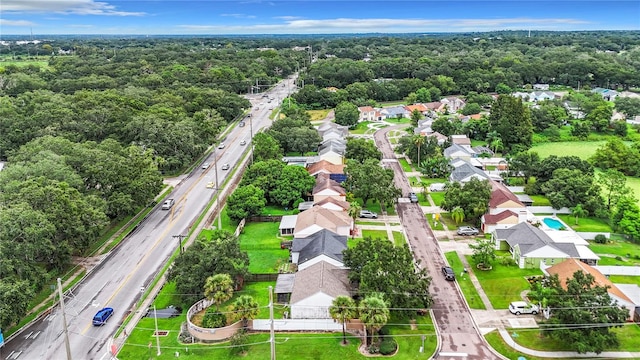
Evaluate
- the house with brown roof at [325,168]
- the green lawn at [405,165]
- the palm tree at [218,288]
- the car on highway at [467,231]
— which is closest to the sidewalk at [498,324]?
the car on highway at [467,231]

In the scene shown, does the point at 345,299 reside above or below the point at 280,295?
above

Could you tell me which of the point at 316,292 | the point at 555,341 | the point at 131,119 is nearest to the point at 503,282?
the point at 555,341

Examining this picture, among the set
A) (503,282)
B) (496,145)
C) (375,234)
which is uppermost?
(496,145)

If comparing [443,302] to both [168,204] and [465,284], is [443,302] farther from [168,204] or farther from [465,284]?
[168,204]

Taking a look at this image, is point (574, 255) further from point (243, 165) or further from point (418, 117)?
point (418, 117)

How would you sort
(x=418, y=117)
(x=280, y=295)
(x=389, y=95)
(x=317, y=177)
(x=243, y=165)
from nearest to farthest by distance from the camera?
1. (x=280, y=295)
2. (x=317, y=177)
3. (x=243, y=165)
4. (x=418, y=117)
5. (x=389, y=95)

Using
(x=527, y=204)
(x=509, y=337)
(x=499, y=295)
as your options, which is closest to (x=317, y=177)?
(x=527, y=204)

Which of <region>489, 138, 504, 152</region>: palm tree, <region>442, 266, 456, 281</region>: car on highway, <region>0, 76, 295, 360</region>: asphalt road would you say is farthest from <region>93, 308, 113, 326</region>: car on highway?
<region>489, 138, 504, 152</region>: palm tree
